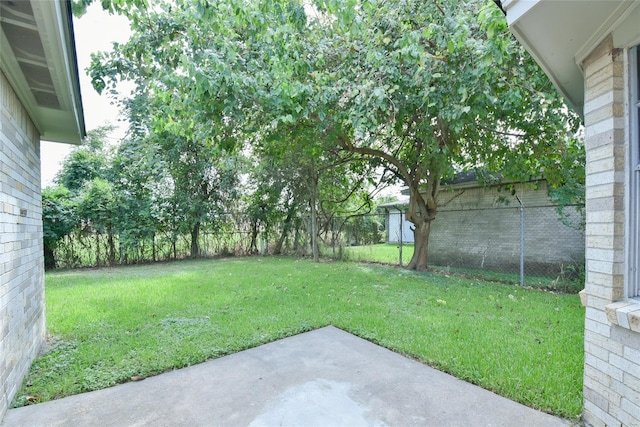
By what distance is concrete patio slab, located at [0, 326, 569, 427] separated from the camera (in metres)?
2.28

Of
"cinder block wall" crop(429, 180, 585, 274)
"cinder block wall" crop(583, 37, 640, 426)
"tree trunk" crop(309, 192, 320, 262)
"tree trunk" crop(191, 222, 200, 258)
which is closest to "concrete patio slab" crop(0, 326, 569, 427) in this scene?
"cinder block wall" crop(583, 37, 640, 426)

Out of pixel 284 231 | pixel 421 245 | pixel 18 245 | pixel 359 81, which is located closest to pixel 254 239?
pixel 284 231

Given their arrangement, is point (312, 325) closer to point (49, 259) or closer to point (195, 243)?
point (195, 243)

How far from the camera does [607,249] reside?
205cm

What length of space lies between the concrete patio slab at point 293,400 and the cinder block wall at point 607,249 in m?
0.40

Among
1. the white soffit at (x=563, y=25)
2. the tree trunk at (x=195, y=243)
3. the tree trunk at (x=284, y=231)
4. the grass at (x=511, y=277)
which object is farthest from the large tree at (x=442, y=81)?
the tree trunk at (x=195, y=243)

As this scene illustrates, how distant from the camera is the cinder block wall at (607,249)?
6.42ft

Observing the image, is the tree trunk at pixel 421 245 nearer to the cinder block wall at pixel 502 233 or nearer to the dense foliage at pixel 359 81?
the dense foliage at pixel 359 81

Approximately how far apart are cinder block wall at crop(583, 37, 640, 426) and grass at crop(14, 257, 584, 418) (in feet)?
1.23

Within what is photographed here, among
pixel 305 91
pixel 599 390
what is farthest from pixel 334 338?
pixel 305 91

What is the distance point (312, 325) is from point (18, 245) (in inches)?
123

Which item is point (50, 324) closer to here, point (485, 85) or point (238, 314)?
point (238, 314)

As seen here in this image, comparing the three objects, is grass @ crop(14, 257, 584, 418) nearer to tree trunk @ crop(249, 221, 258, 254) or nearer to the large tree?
the large tree

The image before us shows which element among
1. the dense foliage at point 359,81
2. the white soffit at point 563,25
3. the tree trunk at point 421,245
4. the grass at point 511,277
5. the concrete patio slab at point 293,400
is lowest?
the grass at point 511,277
